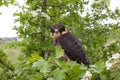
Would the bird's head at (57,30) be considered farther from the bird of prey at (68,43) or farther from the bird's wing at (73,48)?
the bird's wing at (73,48)

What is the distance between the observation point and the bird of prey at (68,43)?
641 centimetres

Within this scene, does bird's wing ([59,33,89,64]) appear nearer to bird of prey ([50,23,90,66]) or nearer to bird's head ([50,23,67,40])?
bird of prey ([50,23,90,66])

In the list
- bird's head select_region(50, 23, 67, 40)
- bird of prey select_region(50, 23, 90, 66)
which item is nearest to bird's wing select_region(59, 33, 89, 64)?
bird of prey select_region(50, 23, 90, 66)

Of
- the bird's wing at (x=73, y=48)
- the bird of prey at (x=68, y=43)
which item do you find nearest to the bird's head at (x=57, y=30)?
the bird of prey at (x=68, y=43)

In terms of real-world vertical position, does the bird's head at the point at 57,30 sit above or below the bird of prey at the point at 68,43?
above

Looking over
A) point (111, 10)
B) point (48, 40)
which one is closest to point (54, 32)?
point (48, 40)

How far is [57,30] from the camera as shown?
282 inches

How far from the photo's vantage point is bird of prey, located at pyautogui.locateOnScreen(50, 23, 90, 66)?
6.41 meters

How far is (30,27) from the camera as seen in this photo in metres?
6.79

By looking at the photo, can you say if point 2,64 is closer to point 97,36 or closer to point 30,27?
point 30,27

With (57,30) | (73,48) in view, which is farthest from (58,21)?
(73,48)

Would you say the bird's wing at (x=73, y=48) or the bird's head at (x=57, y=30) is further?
the bird's head at (x=57, y=30)

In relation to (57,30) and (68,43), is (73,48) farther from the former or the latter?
(57,30)

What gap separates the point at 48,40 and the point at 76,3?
1215 millimetres
